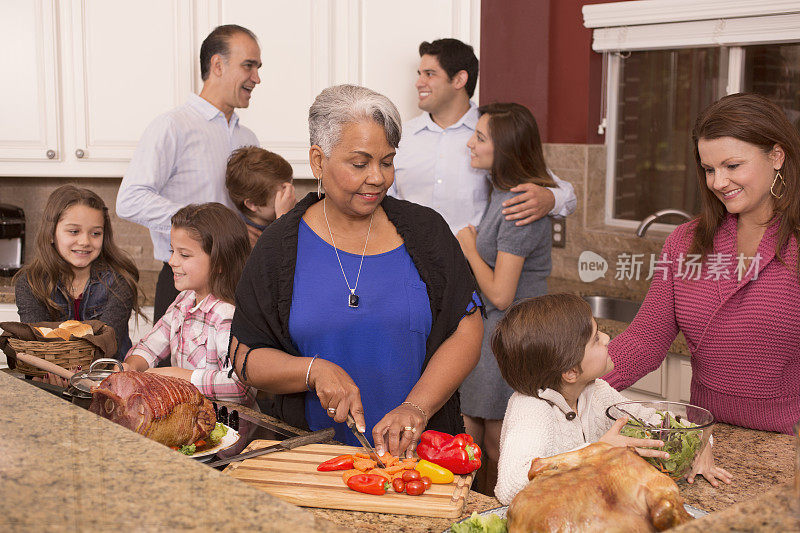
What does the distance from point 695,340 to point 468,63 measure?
1641 mm

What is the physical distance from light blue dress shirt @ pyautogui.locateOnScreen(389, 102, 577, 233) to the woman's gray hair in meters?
1.46

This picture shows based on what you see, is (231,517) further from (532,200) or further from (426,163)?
(426,163)

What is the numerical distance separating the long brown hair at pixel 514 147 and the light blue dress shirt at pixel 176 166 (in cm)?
104

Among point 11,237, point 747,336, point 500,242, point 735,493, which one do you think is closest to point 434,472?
point 735,493

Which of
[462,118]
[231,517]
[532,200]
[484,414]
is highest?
[462,118]

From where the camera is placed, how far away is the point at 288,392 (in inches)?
66.9

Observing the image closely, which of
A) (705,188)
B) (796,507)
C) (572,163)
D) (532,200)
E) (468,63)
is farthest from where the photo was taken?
(572,163)

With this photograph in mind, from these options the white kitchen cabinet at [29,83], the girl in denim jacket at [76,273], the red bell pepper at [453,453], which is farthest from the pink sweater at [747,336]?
the white kitchen cabinet at [29,83]

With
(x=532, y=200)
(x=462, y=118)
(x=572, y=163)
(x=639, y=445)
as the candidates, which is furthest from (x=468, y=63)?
(x=639, y=445)

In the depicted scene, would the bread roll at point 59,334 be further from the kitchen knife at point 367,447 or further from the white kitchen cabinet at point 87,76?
the white kitchen cabinet at point 87,76

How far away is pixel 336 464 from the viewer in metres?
1.37

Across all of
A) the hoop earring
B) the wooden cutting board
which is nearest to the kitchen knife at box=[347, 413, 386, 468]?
the wooden cutting board

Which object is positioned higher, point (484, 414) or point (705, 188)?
point (705, 188)

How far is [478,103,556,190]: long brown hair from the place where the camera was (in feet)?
9.33
